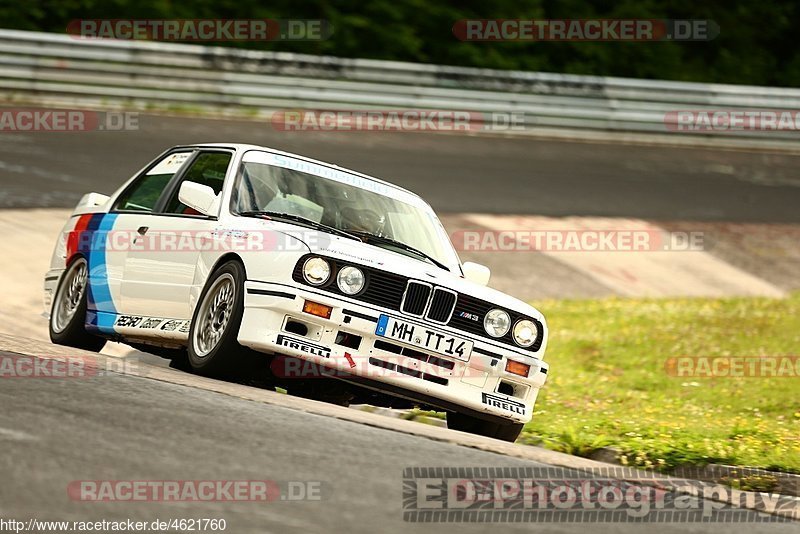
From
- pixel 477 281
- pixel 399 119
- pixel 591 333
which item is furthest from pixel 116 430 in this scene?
pixel 399 119

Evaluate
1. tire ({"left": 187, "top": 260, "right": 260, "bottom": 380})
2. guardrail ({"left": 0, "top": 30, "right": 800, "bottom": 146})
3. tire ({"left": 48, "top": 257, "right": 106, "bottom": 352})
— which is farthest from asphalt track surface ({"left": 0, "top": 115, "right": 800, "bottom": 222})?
tire ({"left": 187, "top": 260, "right": 260, "bottom": 380})

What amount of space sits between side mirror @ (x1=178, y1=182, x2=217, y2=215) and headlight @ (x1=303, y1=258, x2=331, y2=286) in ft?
3.64

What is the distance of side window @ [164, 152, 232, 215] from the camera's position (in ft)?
28.0

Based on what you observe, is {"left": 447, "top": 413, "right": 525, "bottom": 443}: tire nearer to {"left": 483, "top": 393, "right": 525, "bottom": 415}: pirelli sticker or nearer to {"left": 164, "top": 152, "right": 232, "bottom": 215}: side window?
{"left": 483, "top": 393, "right": 525, "bottom": 415}: pirelli sticker

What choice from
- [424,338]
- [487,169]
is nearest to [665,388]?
[424,338]

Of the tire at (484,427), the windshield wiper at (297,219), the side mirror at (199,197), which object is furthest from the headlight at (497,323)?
the side mirror at (199,197)

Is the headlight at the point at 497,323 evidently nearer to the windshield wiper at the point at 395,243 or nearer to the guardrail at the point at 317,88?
the windshield wiper at the point at 395,243

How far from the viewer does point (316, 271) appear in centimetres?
727

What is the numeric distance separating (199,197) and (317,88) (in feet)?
43.4

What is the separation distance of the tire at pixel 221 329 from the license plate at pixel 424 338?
741 mm

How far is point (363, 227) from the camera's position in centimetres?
835

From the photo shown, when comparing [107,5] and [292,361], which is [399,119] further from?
[292,361]

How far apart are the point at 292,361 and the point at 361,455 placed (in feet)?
6.02

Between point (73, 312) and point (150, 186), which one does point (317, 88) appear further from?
point (73, 312)
